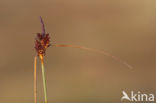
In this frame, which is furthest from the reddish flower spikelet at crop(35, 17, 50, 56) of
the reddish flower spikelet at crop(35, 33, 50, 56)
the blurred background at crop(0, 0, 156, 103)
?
the blurred background at crop(0, 0, 156, 103)

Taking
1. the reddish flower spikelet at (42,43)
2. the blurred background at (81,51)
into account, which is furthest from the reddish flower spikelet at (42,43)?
the blurred background at (81,51)

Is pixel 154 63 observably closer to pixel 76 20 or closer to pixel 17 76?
pixel 17 76

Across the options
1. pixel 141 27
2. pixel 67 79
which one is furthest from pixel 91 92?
pixel 141 27

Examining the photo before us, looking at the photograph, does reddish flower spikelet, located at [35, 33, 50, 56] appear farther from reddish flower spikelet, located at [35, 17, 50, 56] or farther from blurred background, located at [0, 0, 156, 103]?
blurred background, located at [0, 0, 156, 103]

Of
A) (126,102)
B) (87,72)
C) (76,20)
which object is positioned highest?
(76,20)

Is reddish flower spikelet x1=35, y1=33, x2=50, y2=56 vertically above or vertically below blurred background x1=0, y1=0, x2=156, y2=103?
below

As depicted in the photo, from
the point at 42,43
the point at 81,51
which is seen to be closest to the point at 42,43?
the point at 42,43

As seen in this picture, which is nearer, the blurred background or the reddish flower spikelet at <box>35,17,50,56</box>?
the reddish flower spikelet at <box>35,17,50,56</box>

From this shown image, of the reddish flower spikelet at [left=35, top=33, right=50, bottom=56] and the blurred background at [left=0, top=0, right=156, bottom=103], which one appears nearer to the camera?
the reddish flower spikelet at [left=35, top=33, right=50, bottom=56]
